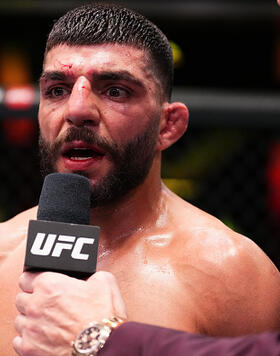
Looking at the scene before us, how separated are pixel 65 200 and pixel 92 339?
0.77 ft

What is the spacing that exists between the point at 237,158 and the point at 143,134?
152 cm

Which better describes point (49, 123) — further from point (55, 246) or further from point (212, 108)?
point (212, 108)

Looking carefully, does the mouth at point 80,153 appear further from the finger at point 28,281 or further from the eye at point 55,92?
the finger at point 28,281

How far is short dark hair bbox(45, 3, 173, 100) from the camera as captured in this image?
57.1 inches

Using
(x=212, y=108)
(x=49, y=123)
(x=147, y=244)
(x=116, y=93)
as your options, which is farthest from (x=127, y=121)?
(x=212, y=108)

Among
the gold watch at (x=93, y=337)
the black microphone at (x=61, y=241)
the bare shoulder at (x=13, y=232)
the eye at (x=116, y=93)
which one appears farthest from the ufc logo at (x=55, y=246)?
the bare shoulder at (x=13, y=232)

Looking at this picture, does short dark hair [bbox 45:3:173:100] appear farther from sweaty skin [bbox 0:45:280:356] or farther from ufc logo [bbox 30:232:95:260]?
ufc logo [bbox 30:232:95:260]

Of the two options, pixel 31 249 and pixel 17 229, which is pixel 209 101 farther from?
pixel 31 249

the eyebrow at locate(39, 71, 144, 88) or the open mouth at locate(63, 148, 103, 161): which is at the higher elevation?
the eyebrow at locate(39, 71, 144, 88)

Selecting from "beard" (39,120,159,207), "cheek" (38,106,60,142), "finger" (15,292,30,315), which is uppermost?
"cheek" (38,106,60,142)

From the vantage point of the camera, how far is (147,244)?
4.91 feet

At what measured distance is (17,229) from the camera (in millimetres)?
1666

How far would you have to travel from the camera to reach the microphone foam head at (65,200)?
3.69 feet

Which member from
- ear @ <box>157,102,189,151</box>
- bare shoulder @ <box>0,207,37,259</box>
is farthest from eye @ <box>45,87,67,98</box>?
bare shoulder @ <box>0,207,37,259</box>
